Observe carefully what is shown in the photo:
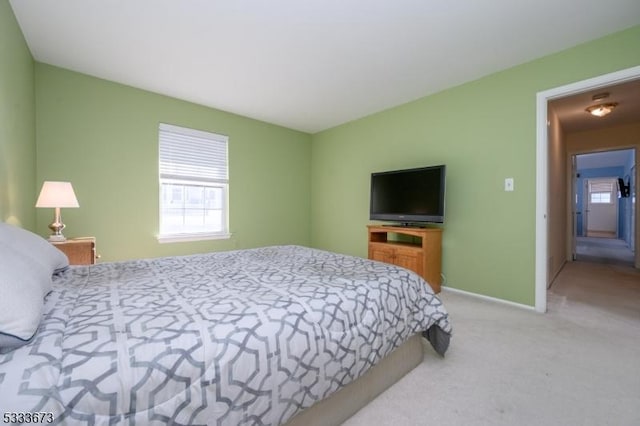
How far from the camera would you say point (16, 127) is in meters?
2.19

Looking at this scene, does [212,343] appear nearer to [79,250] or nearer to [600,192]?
[79,250]

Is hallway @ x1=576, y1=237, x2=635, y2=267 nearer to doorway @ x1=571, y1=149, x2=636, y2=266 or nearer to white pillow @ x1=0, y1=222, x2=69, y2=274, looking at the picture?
doorway @ x1=571, y1=149, x2=636, y2=266

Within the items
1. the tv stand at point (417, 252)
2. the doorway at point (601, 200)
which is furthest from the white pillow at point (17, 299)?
the doorway at point (601, 200)

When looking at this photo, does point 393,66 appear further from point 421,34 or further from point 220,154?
point 220,154

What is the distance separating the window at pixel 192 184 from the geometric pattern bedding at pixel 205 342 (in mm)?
2068

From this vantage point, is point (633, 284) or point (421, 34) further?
point (633, 284)

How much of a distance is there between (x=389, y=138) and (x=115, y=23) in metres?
3.14

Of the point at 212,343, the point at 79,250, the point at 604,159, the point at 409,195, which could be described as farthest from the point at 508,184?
the point at 604,159

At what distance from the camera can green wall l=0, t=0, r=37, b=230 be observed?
6.29 feet

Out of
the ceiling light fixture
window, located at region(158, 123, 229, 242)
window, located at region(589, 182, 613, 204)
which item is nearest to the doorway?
window, located at region(589, 182, 613, 204)

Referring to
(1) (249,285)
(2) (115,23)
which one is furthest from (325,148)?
(1) (249,285)

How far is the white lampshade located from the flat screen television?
10.7 ft

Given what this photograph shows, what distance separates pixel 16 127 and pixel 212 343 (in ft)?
8.86

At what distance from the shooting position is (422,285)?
1702mm
